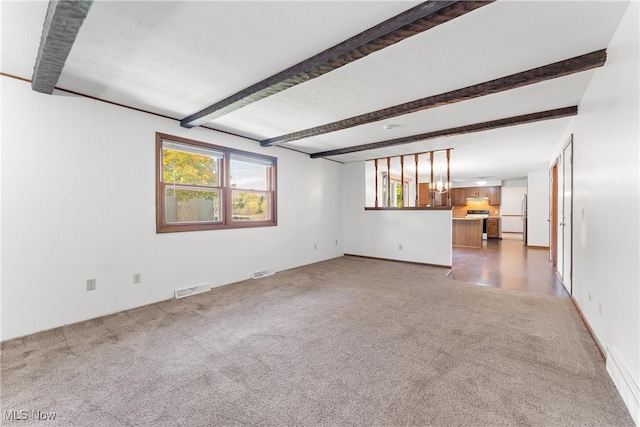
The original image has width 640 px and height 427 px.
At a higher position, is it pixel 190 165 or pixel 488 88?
pixel 488 88

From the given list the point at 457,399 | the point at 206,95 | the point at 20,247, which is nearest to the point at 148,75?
the point at 206,95

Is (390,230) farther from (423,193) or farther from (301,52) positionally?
(423,193)

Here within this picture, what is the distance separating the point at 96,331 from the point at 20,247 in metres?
1.09

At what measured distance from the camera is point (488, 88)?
9.01 feet

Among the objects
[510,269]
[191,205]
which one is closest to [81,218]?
[191,205]

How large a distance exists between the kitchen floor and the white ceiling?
2632 millimetres

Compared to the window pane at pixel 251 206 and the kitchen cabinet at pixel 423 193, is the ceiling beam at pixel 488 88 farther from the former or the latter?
the kitchen cabinet at pixel 423 193

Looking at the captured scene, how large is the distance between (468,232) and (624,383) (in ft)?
25.5

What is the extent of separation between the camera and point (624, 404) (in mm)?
1682

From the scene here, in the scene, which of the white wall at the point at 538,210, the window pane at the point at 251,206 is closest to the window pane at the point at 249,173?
the window pane at the point at 251,206

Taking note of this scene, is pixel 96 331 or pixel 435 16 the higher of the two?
pixel 435 16

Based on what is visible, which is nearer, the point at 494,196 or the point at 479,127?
the point at 479,127

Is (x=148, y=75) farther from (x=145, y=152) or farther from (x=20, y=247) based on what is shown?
(x=20, y=247)
